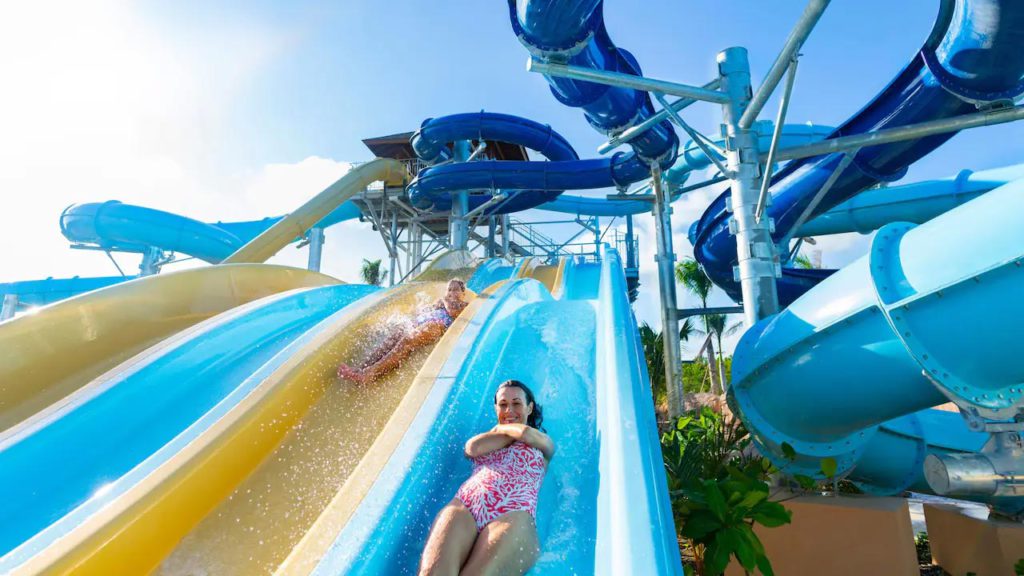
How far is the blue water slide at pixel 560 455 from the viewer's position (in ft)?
6.01

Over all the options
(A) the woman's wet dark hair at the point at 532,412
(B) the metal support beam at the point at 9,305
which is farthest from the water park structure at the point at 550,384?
(B) the metal support beam at the point at 9,305

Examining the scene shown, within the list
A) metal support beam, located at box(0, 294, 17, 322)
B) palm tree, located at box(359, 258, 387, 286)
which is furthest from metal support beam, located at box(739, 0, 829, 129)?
palm tree, located at box(359, 258, 387, 286)

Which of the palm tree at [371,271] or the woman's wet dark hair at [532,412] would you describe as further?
Answer: the palm tree at [371,271]

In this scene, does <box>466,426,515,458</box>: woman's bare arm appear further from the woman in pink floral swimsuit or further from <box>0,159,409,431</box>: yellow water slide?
<box>0,159,409,431</box>: yellow water slide

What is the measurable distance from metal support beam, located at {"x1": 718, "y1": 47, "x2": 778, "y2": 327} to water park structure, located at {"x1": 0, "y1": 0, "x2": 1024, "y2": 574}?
2 cm

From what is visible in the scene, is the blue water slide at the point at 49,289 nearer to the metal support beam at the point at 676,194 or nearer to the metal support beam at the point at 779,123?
the metal support beam at the point at 676,194

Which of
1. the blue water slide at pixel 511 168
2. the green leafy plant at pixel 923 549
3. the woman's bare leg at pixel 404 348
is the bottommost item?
the green leafy plant at pixel 923 549

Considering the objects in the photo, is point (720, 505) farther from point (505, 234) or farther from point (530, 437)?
point (505, 234)

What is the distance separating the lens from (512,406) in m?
2.61

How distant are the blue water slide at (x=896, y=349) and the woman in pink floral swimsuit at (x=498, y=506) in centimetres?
184

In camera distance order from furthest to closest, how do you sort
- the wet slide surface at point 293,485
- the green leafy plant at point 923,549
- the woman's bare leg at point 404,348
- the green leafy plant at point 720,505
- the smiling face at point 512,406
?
Answer: the green leafy plant at point 923,549, the woman's bare leg at point 404,348, the green leafy plant at point 720,505, the smiling face at point 512,406, the wet slide surface at point 293,485

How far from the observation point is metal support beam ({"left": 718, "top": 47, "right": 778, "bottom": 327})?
14.7ft

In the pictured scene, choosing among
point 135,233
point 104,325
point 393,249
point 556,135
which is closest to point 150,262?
point 135,233

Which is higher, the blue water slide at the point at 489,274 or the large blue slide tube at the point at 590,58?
the large blue slide tube at the point at 590,58
